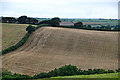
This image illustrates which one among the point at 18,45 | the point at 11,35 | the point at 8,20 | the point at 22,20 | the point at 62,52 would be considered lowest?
the point at 62,52

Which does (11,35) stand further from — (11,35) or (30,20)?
(30,20)

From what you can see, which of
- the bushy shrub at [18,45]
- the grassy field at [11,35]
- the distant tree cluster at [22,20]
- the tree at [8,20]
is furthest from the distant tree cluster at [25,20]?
the bushy shrub at [18,45]

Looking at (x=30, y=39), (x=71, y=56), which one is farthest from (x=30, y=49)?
(x=71, y=56)

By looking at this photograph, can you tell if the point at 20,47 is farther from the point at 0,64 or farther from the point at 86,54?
the point at 86,54

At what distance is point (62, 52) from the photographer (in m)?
33.1

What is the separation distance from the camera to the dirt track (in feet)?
86.4

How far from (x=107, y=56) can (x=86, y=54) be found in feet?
13.0

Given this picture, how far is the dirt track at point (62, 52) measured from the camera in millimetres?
26328

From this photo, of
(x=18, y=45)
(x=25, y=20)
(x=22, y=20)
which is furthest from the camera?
(x=25, y=20)

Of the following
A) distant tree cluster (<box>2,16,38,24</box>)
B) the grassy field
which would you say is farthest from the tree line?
the grassy field

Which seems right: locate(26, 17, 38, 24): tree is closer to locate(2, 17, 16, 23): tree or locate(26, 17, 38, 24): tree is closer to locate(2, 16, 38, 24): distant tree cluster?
locate(2, 16, 38, 24): distant tree cluster

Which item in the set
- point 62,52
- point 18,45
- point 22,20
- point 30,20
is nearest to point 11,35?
point 18,45

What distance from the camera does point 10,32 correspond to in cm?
4712

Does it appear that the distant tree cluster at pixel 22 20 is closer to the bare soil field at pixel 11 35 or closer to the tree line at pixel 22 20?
the tree line at pixel 22 20
